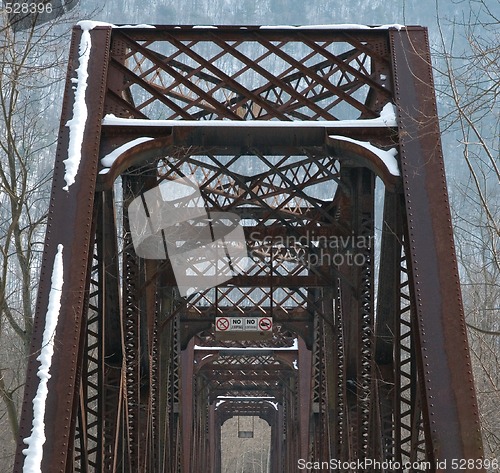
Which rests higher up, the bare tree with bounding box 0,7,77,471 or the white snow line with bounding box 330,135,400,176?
the bare tree with bounding box 0,7,77,471

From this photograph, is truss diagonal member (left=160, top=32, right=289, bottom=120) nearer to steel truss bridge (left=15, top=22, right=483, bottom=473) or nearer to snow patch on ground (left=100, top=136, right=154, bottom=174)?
steel truss bridge (left=15, top=22, right=483, bottom=473)

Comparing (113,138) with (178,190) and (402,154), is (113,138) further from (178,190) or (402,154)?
(178,190)

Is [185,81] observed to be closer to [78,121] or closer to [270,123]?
[270,123]

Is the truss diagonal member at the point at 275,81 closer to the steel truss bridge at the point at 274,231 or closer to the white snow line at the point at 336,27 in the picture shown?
the steel truss bridge at the point at 274,231

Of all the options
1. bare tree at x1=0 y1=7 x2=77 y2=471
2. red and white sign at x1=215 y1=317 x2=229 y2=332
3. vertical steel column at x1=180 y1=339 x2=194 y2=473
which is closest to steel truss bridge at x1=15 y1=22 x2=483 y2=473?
bare tree at x1=0 y1=7 x2=77 y2=471

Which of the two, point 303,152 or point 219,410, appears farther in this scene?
point 219,410

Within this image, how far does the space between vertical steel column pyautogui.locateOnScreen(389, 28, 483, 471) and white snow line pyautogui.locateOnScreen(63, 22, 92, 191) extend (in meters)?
3.30

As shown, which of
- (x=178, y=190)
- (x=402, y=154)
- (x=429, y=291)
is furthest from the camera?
(x=178, y=190)

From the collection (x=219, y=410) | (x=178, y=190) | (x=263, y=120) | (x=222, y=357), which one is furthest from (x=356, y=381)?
(x=219, y=410)

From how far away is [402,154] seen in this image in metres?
9.09

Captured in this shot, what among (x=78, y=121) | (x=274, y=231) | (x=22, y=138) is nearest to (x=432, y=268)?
(x=78, y=121)

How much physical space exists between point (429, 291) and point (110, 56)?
14.6ft

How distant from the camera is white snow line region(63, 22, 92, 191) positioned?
895cm

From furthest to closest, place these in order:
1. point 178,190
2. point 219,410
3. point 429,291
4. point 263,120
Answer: point 219,410 < point 178,190 < point 263,120 < point 429,291
